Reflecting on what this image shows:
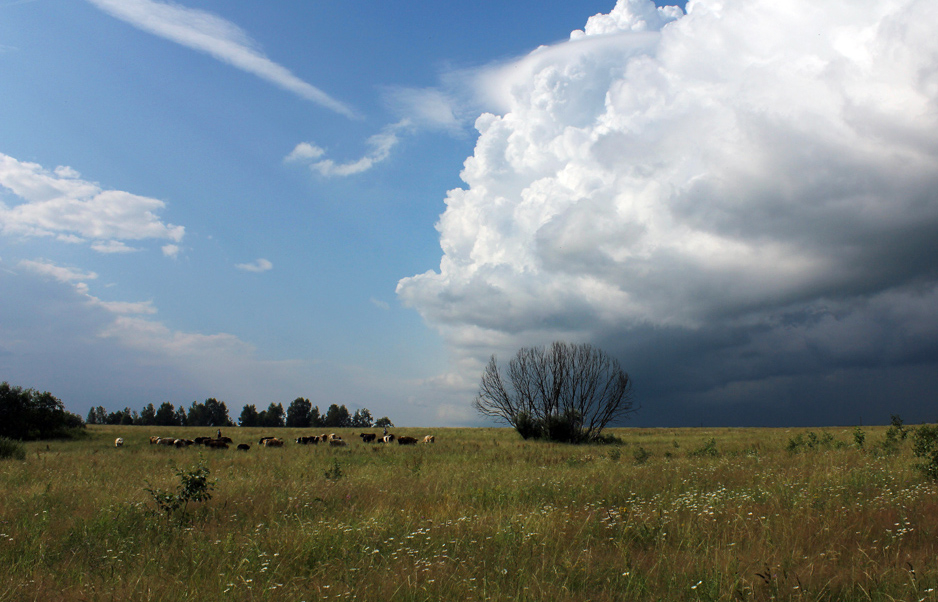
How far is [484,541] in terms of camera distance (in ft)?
20.9

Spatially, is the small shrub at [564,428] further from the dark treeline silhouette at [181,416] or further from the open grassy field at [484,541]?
Result: the dark treeline silhouette at [181,416]

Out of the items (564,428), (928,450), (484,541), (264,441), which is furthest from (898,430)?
(264,441)

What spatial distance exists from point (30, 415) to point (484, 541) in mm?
50788

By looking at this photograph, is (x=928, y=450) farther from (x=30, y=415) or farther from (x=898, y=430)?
(x=30, y=415)

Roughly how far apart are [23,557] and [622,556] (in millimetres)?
7434

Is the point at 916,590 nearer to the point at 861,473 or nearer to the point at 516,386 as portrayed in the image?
the point at 861,473

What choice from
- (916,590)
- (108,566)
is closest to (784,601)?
(916,590)

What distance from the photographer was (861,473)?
36.0ft

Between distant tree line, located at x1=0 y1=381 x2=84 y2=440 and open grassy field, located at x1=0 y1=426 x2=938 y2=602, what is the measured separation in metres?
39.5

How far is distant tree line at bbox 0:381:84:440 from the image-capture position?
39.8m

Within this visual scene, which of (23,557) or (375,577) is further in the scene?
(23,557)

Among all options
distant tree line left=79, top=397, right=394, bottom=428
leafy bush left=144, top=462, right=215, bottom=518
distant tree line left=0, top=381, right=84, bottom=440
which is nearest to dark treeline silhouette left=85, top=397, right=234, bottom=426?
distant tree line left=79, top=397, right=394, bottom=428

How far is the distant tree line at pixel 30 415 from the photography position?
130 ft

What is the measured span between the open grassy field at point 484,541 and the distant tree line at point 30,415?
129 feet
